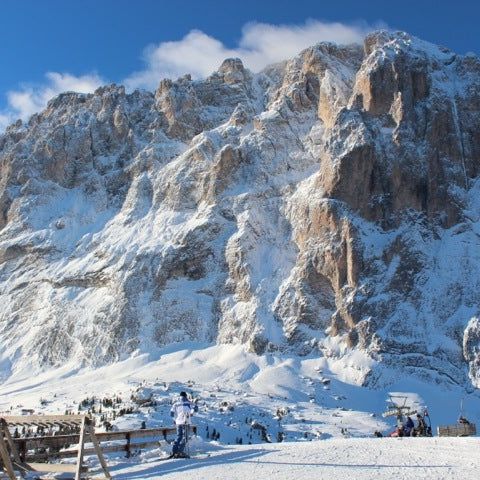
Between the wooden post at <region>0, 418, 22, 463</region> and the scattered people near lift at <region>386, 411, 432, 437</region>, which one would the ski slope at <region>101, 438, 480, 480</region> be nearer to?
the wooden post at <region>0, 418, 22, 463</region>

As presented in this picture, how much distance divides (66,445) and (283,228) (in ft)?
298

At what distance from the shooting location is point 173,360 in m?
96.4

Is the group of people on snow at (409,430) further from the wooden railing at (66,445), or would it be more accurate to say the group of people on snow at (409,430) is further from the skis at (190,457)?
the skis at (190,457)

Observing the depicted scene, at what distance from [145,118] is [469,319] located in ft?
267

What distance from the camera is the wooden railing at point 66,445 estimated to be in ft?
52.8

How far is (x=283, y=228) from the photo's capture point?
109250 mm

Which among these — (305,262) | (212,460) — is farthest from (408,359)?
(212,460)

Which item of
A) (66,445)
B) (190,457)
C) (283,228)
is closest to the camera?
(190,457)

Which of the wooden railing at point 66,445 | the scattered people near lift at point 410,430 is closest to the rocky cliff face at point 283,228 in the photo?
the scattered people near lift at point 410,430

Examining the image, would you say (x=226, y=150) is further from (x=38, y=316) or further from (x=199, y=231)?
(x=38, y=316)

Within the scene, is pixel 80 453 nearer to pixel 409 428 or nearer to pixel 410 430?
pixel 410 430

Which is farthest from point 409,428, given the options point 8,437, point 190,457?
point 8,437

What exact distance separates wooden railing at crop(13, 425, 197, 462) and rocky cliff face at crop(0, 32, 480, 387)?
223 feet

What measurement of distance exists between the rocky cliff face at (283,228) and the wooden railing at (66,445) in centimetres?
6784
